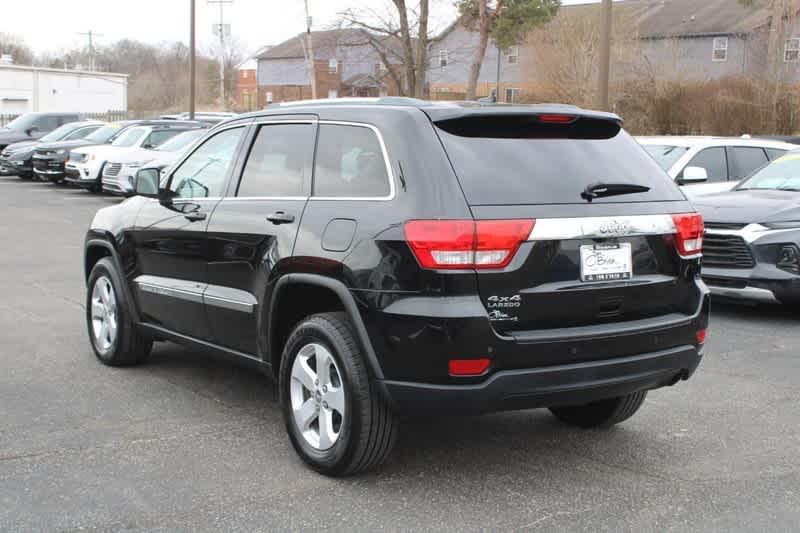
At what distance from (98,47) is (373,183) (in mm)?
106171

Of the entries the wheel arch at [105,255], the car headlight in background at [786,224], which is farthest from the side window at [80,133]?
the car headlight in background at [786,224]

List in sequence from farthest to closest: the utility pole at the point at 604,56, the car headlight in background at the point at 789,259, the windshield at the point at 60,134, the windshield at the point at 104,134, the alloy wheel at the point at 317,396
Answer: the windshield at the point at 60,134 → the windshield at the point at 104,134 → the utility pole at the point at 604,56 → the car headlight in background at the point at 789,259 → the alloy wheel at the point at 317,396

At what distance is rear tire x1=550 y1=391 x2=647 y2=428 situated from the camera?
5.31 m

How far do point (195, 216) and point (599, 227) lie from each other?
2527 mm

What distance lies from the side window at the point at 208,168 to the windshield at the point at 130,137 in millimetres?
17018

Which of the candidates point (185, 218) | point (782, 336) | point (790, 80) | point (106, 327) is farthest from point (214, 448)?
point (790, 80)

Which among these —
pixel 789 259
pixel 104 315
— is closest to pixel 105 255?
pixel 104 315

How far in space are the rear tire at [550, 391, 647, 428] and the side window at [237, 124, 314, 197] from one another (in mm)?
1986

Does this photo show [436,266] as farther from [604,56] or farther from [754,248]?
[604,56]

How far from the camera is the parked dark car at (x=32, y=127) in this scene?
3178 cm

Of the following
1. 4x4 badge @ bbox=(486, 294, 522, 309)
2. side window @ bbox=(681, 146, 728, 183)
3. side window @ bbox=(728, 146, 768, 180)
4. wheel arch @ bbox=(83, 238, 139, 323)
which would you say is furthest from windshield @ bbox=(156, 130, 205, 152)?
4x4 badge @ bbox=(486, 294, 522, 309)

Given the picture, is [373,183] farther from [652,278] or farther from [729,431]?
[729,431]

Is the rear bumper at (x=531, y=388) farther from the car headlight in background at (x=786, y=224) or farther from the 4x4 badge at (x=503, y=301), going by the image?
the car headlight in background at (x=786, y=224)

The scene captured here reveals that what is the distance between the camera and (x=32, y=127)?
3266cm
